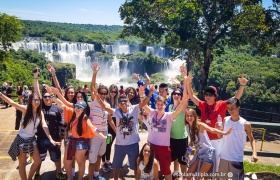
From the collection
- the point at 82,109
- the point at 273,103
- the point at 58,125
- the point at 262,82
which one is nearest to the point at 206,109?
the point at 82,109

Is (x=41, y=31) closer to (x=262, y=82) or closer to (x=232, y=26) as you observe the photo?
(x=262, y=82)

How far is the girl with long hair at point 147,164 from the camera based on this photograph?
12.8 ft

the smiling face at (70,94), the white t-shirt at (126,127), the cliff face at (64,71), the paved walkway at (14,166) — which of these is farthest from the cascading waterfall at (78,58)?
the white t-shirt at (126,127)

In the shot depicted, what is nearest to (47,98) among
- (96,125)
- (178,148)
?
(96,125)

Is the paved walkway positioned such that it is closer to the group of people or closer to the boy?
the group of people

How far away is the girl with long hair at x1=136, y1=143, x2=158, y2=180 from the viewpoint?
3912mm

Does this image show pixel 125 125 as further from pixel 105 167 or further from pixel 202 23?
pixel 202 23

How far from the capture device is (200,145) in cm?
394

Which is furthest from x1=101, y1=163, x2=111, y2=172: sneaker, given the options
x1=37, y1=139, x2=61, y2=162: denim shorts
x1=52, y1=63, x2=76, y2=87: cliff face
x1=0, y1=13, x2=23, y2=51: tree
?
x1=52, y1=63, x2=76, y2=87: cliff face

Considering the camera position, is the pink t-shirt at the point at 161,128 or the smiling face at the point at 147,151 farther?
the pink t-shirt at the point at 161,128

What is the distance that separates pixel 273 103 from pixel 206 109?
29.2 metres

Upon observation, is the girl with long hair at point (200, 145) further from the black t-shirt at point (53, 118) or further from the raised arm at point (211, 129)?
the black t-shirt at point (53, 118)

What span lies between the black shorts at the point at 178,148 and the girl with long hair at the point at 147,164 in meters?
0.56

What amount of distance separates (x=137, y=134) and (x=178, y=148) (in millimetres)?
795
